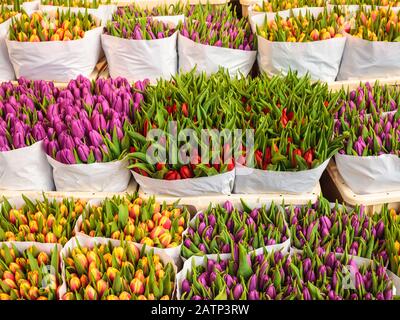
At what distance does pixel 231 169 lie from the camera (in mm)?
1953

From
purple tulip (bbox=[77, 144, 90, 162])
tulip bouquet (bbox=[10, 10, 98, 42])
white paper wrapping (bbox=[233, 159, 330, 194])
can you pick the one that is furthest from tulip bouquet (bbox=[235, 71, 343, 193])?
tulip bouquet (bbox=[10, 10, 98, 42])

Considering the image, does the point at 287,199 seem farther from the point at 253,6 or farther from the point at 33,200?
the point at 253,6

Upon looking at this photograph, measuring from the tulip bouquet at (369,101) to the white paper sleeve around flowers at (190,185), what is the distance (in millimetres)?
618

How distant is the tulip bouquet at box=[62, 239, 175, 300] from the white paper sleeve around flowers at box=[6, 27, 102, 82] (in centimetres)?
134

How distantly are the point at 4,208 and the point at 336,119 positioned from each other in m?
1.36

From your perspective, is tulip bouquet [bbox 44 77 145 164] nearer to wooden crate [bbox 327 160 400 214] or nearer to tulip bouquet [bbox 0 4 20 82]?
tulip bouquet [bbox 0 4 20 82]

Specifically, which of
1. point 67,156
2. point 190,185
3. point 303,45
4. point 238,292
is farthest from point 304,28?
point 238,292

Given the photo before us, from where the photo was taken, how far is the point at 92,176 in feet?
6.57

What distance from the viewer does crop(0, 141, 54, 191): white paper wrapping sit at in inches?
79.5

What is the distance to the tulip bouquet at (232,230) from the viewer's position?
171 centimetres

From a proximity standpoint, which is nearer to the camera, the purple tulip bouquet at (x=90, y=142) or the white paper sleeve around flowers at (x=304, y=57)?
the purple tulip bouquet at (x=90, y=142)

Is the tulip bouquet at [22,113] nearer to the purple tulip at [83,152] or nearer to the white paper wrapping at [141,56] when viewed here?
the purple tulip at [83,152]

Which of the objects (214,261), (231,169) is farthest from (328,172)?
(214,261)

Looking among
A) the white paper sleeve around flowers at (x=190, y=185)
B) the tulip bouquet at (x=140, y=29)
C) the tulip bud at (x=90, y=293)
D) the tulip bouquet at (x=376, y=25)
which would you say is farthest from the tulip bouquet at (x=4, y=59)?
the tulip bouquet at (x=376, y=25)
